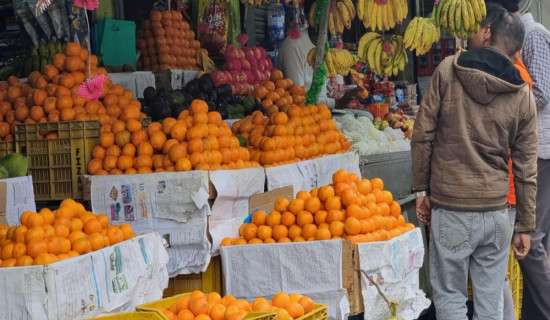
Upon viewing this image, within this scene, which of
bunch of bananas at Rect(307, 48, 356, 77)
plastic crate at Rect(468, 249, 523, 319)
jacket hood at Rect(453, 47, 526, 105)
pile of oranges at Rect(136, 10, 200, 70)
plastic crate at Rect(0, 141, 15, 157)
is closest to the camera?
jacket hood at Rect(453, 47, 526, 105)

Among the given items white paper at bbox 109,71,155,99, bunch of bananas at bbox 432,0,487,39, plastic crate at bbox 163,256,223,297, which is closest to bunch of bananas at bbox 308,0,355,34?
bunch of bananas at bbox 432,0,487,39

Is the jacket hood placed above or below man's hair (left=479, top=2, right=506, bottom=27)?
below

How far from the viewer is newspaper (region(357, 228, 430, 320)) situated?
4562mm

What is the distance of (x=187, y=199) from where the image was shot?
4.91 m

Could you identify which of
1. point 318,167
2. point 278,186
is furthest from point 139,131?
point 318,167

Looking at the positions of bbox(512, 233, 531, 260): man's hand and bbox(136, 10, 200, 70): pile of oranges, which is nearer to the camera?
bbox(512, 233, 531, 260): man's hand

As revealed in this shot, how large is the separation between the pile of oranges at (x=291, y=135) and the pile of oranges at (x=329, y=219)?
0.88 meters

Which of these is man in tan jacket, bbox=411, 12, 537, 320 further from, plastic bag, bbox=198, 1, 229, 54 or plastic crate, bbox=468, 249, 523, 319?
plastic bag, bbox=198, 1, 229, 54

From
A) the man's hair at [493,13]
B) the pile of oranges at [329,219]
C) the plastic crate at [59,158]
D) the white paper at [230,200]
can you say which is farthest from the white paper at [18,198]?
the man's hair at [493,13]

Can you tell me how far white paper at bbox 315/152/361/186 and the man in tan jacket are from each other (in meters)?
1.78

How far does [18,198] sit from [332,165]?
2602 mm

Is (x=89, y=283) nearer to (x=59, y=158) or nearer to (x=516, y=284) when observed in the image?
(x=59, y=158)

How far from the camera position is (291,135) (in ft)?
19.9

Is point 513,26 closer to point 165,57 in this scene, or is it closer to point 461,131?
point 461,131
